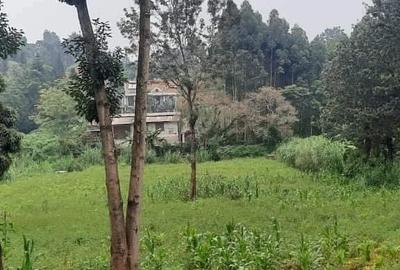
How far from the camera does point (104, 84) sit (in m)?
5.50

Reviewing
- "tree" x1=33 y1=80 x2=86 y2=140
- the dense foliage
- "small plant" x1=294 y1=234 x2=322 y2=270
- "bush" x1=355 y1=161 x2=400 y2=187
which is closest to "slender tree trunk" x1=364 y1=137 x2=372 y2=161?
"bush" x1=355 y1=161 x2=400 y2=187

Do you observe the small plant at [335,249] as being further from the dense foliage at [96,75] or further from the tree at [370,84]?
the tree at [370,84]

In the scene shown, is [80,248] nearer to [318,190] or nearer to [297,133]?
[318,190]

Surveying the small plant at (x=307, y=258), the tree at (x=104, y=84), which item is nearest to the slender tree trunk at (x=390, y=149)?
the small plant at (x=307, y=258)

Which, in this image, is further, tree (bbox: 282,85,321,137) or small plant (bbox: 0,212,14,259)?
tree (bbox: 282,85,321,137)

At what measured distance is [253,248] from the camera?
265 inches

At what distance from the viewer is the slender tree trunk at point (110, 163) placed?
5.26m

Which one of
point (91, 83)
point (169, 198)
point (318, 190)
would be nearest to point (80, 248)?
point (91, 83)

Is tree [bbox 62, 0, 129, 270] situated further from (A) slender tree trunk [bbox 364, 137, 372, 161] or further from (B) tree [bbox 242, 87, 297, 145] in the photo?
(B) tree [bbox 242, 87, 297, 145]

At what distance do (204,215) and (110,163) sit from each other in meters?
5.92

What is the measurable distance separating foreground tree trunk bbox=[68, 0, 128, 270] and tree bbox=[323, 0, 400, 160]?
966 cm

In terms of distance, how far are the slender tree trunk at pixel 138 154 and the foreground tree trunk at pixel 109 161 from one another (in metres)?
0.09

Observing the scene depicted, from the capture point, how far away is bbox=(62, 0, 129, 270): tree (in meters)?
5.27

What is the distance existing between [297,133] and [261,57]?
5696 millimetres
